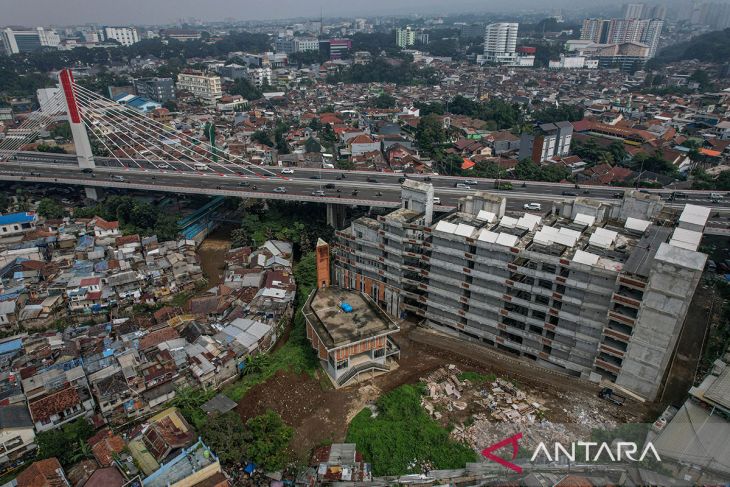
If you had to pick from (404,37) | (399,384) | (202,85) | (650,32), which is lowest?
(399,384)

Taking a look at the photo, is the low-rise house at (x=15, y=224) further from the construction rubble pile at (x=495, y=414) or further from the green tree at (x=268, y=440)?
the construction rubble pile at (x=495, y=414)

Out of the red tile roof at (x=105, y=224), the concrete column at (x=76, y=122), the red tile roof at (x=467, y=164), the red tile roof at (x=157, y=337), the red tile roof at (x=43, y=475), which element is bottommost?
the red tile roof at (x=467, y=164)

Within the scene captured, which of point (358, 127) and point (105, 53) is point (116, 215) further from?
point (105, 53)

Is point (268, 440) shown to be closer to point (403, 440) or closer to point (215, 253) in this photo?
point (403, 440)

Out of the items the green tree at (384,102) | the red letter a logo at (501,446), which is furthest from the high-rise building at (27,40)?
the red letter a logo at (501,446)

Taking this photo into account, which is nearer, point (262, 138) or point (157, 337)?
point (157, 337)

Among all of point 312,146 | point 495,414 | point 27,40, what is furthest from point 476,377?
point 27,40
